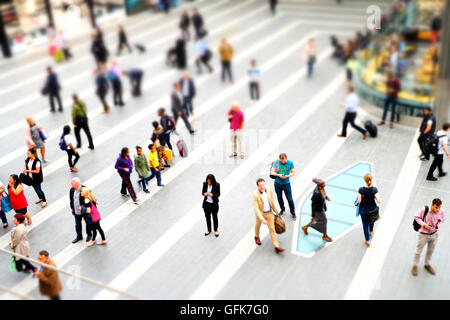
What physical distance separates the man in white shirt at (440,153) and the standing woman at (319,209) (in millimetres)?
3690

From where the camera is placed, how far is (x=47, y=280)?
8.77m

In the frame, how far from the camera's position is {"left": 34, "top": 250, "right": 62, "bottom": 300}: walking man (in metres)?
8.76

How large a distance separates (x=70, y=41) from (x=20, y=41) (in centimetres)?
241

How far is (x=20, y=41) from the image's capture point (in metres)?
24.7

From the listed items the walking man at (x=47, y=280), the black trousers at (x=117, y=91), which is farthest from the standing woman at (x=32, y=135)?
the walking man at (x=47, y=280)

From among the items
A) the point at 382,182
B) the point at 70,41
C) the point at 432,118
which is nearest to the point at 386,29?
the point at 432,118

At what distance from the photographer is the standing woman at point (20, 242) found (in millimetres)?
9867

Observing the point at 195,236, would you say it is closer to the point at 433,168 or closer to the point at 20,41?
the point at 433,168

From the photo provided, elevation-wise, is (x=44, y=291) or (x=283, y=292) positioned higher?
(x=44, y=291)

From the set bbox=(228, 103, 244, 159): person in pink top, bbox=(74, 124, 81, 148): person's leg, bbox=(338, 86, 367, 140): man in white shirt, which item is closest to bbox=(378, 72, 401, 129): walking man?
bbox=(338, 86, 367, 140): man in white shirt

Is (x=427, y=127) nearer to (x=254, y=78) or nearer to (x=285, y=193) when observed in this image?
(x=285, y=193)

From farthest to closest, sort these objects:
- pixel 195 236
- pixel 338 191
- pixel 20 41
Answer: pixel 20 41, pixel 338 191, pixel 195 236

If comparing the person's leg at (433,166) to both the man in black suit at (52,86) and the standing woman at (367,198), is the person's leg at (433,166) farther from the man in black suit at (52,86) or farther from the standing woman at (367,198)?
the man in black suit at (52,86)

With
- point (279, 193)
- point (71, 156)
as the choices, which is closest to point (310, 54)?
point (279, 193)
